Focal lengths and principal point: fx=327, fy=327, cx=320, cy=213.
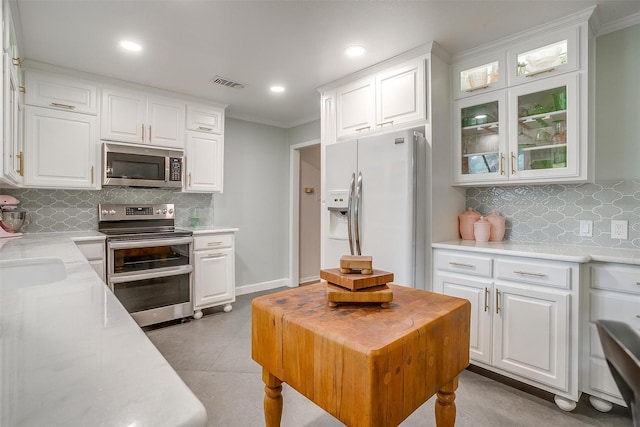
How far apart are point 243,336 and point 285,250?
78.5 inches

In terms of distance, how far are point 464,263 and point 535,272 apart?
0.44 m

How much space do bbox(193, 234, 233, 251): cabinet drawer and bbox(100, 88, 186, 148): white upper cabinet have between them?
1.05 metres

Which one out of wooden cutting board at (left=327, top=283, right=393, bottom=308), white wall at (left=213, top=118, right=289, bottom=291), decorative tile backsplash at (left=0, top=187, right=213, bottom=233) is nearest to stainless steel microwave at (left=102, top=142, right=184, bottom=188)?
decorative tile backsplash at (left=0, top=187, right=213, bottom=233)

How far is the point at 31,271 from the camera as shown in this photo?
58.5 inches

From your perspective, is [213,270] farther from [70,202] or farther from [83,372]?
[83,372]

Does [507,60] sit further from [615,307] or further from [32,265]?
[32,265]

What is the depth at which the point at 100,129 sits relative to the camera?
312cm

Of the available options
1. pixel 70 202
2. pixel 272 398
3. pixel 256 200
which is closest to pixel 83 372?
pixel 272 398

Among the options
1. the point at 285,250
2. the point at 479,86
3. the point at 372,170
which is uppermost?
the point at 479,86

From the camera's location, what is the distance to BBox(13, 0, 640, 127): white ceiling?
2057mm

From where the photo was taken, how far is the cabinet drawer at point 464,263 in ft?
7.40

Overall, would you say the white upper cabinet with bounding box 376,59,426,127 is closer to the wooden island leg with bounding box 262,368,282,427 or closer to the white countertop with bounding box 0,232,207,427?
the wooden island leg with bounding box 262,368,282,427

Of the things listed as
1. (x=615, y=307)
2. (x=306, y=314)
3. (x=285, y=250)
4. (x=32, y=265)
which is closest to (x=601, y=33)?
(x=615, y=307)

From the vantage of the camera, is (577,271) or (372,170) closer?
(577,271)
